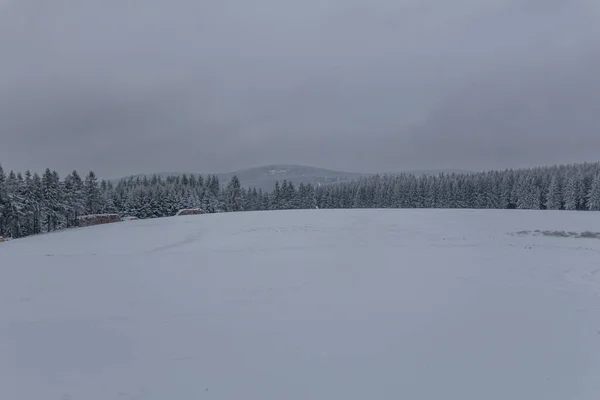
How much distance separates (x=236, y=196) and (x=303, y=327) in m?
74.6

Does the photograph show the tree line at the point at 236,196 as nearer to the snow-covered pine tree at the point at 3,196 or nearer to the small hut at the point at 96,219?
the snow-covered pine tree at the point at 3,196

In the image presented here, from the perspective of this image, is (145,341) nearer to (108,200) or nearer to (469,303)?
(469,303)

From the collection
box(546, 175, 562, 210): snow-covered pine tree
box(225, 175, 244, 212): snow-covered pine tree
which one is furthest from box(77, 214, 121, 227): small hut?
box(546, 175, 562, 210): snow-covered pine tree

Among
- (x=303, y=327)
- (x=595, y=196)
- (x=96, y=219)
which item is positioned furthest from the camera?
(x=595, y=196)

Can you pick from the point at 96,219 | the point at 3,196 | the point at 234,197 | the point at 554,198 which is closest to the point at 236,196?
the point at 234,197

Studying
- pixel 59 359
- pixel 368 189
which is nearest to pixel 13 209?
pixel 59 359

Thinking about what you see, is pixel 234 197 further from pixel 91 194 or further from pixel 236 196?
pixel 91 194

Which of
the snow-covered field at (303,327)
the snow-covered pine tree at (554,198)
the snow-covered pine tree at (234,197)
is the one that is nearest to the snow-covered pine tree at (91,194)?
the snow-covered pine tree at (234,197)

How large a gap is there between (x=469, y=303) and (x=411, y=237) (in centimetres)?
1500

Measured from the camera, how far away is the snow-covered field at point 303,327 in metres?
5.82

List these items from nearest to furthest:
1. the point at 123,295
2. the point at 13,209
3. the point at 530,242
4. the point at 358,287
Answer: the point at 123,295
the point at 358,287
the point at 530,242
the point at 13,209

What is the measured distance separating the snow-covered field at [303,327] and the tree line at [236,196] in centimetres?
3503

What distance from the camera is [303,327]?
26.9 feet

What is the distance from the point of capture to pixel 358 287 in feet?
38.2
